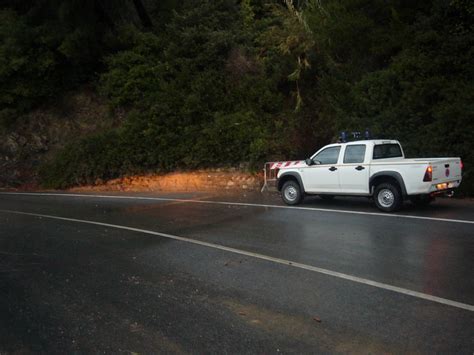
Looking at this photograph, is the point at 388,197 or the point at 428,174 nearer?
the point at 428,174

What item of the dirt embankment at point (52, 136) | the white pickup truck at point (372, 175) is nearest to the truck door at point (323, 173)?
the white pickup truck at point (372, 175)

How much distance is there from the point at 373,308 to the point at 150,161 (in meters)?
15.7

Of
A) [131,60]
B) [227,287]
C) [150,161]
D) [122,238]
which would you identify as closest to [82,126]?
[131,60]

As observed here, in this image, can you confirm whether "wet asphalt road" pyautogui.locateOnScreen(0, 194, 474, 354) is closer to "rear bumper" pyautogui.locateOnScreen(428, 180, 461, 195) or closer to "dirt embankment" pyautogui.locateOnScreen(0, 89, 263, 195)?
"rear bumper" pyautogui.locateOnScreen(428, 180, 461, 195)

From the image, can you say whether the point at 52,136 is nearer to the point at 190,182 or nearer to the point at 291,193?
the point at 190,182

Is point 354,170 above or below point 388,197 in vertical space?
above

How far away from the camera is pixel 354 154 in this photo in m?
11.6

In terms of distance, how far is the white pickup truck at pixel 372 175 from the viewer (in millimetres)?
10344

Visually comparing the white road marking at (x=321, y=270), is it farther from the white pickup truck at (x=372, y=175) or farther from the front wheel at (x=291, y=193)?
the white pickup truck at (x=372, y=175)

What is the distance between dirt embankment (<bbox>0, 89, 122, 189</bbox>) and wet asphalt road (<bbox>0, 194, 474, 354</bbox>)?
1347cm

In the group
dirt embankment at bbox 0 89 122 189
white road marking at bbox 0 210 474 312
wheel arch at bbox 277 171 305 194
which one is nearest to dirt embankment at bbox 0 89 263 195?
dirt embankment at bbox 0 89 122 189

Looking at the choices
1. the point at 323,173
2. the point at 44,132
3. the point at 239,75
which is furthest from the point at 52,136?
the point at 323,173

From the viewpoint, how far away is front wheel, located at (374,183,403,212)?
420 inches

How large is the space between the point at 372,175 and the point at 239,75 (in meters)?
11.7
